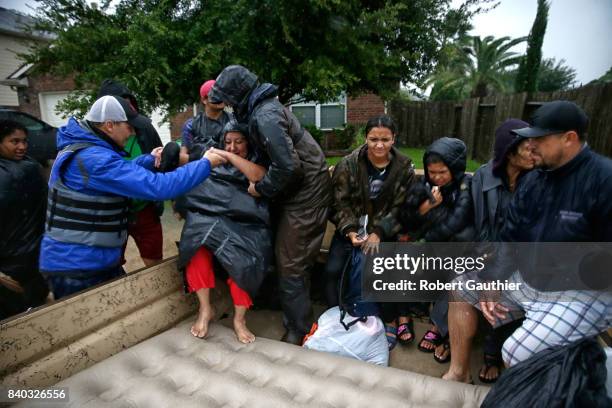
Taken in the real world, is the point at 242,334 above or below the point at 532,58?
below

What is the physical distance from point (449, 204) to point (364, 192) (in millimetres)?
568

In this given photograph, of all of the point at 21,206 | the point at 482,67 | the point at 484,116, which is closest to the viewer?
the point at 21,206

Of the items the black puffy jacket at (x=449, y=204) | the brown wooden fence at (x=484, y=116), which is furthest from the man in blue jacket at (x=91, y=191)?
the brown wooden fence at (x=484, y=116)

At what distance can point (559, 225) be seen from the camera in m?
1.87

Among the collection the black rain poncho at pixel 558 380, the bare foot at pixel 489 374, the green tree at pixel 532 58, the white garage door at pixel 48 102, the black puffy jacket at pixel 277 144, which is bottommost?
the bare foot at pixel 489 374

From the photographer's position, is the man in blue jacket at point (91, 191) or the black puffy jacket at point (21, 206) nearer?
the man in blue jacket at point (91, 191)

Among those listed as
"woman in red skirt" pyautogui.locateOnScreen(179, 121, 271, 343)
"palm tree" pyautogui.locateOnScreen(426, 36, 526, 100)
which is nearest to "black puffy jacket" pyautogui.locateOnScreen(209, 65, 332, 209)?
"woman in red skirt" pyautogui.locateOnScreen(179, 121, 271, 343)

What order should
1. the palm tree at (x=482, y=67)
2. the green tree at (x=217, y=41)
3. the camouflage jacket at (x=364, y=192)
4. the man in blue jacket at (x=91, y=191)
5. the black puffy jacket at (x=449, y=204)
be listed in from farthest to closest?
the palm tree at (x=482, y=67) → the green tree at (x=217, y=41) → the camouflage jacket at (x=364, y=192) → the black puffy jacket at (x=449, y=204) → the man in blue jacket at (x=91, y=191)

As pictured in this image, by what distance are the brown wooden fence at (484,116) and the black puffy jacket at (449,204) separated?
3.26 meters

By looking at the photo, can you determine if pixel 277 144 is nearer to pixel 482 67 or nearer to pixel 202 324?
pixel 202 324

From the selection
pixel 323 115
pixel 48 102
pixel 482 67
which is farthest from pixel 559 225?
pixel 482 67

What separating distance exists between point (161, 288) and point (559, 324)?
7.35 feet

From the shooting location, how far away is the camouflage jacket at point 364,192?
2748 mm

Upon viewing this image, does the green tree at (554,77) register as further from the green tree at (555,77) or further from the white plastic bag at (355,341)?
the white plastic bag at (355,341)
